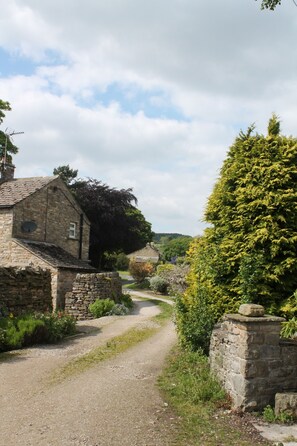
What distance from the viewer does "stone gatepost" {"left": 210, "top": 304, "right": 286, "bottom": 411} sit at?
6.24 meters

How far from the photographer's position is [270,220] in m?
8.05

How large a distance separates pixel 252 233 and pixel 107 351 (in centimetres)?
519

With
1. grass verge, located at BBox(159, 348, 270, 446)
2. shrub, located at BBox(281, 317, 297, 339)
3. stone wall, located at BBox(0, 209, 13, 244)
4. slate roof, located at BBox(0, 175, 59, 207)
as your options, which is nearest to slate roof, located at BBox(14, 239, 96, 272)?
stone wall, located at BBox(0, 209, 13, 244)

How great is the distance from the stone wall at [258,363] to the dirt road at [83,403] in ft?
4.31

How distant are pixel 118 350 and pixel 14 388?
387 cm

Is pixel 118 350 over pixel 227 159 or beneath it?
beneath

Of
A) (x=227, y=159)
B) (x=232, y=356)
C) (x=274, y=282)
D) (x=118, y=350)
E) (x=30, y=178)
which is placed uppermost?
(x=30, y=178)

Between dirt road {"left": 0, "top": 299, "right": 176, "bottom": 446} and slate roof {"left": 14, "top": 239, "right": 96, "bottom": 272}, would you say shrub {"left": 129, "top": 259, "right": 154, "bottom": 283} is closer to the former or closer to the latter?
slate roof {"left": 14, "top": 239, "right": 96, "bottom": 272}

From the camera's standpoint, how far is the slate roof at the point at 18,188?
72.6 ft

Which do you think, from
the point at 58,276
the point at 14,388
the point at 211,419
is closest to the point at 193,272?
the point at 211,419

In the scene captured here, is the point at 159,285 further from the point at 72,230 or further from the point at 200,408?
the point at 200,408

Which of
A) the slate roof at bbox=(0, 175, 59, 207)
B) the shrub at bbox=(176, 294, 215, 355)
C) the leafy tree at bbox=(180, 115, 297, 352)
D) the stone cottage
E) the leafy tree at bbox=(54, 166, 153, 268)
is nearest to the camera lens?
the leafy tree at bbox=(180, 115, 297, 352)

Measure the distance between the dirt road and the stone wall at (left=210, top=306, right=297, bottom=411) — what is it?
131cm

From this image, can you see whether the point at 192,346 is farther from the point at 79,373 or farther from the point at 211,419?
the point at 211,419
